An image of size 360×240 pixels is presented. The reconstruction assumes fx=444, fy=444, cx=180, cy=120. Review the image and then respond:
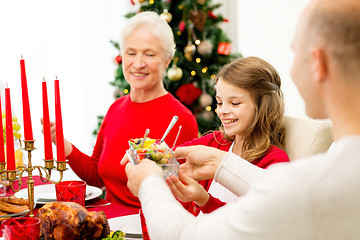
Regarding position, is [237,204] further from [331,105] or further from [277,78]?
[277,78]

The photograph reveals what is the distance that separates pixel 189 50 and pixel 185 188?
2368mm

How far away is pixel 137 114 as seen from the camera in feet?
7.73

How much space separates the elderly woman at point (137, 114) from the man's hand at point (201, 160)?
2.43 ft

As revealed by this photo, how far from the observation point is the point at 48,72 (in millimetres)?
3766

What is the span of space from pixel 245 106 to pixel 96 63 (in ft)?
8.21

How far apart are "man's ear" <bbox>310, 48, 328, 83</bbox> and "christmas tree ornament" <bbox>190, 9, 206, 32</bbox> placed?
2.95 metres

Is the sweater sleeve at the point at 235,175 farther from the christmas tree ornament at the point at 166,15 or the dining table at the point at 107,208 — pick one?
the christmas tree ornament at the point at 166,15

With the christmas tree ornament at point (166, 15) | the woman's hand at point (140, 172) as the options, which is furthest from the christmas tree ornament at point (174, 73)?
the woman's hand at point (140, 172)

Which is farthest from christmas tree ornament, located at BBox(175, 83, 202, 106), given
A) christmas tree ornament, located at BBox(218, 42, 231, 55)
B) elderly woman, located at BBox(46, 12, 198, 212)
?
elderly woman, located at BBox(46, 12, 198, 212)

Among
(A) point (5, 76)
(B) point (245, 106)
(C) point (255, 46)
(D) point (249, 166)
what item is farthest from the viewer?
(C) point (255, 46)

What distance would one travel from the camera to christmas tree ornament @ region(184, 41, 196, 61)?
3.58 meters

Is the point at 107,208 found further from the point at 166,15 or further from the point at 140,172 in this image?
the point at 166,15

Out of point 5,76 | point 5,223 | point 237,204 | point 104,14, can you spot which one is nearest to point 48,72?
point 5,76

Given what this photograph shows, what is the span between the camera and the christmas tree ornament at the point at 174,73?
3488mm
